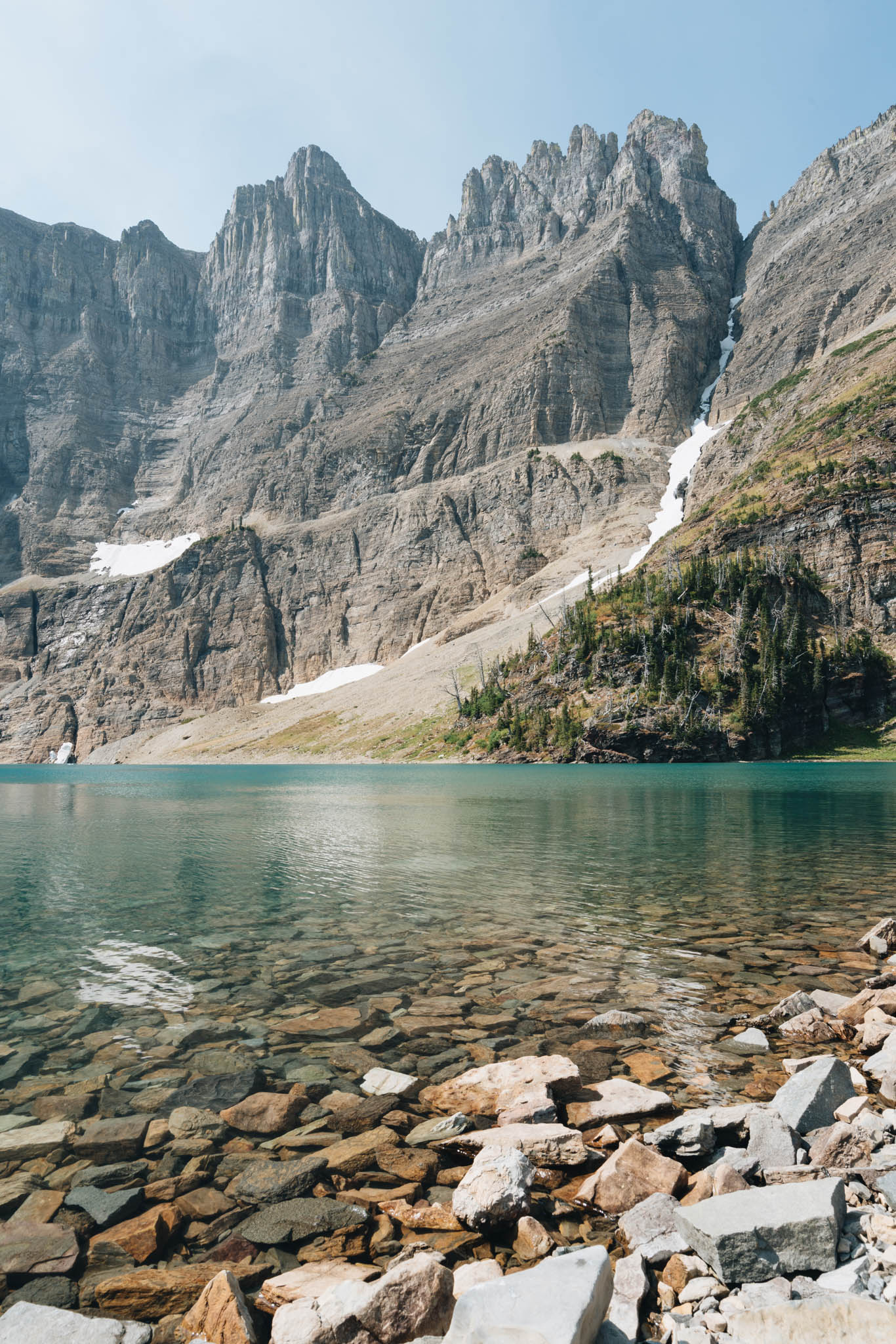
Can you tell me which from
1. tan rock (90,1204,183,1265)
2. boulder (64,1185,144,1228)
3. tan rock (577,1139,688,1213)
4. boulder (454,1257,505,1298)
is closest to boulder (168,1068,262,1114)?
boulder (64,1185,144,1228)

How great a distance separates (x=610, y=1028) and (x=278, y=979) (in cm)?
619

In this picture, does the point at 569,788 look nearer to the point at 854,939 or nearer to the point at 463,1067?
the point at 854,939

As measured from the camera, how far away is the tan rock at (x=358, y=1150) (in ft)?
22.6

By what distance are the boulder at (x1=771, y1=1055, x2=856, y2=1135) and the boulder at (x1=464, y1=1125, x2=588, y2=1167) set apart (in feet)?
6.74

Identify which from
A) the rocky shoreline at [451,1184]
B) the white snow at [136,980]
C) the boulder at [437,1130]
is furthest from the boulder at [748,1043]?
the white snow at [136,980]

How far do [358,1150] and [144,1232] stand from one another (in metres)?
2.04

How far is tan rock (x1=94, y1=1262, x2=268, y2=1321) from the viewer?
5.05 meters

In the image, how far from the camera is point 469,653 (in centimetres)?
16012

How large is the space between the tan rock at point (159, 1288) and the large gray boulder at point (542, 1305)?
7.24 ft

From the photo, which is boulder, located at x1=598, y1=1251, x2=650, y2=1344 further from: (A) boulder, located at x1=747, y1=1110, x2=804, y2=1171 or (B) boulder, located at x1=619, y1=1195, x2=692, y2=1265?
(A) boulder, located at x1=747, y1=1110, x2=804, y2=1171

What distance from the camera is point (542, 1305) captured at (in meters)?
3.97

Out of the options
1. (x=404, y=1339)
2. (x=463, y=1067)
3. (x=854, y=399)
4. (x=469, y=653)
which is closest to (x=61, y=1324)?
(x=404, y=1339)

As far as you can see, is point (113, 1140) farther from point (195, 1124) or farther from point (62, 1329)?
point (62, 1329)

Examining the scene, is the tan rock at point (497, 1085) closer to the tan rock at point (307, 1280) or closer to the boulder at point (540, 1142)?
the boulder at point (540, 1142)
